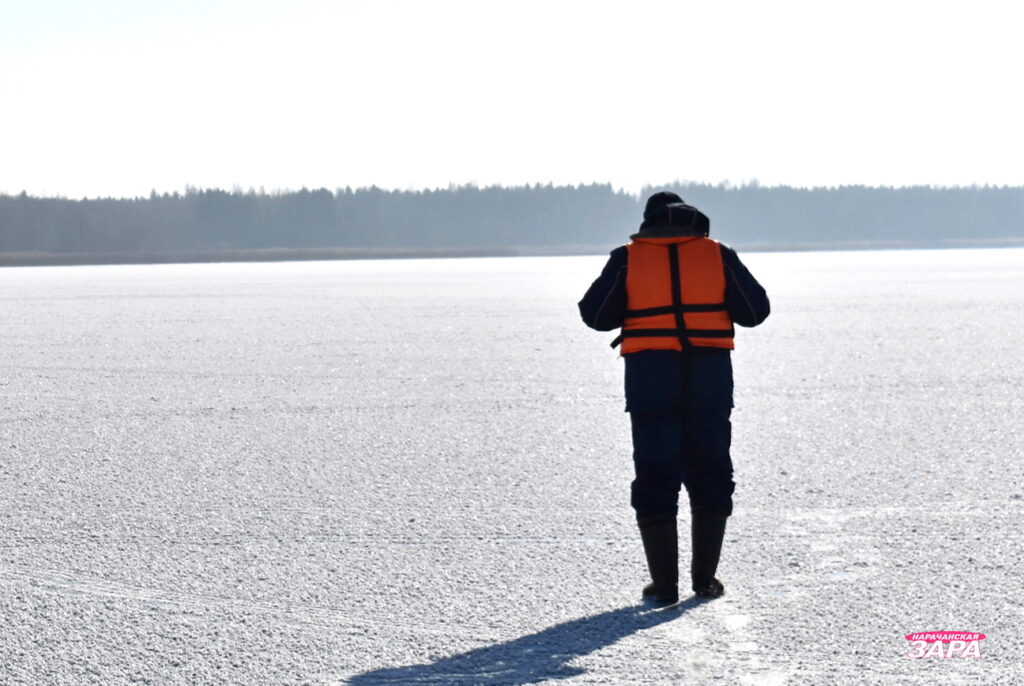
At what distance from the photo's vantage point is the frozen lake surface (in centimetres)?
428

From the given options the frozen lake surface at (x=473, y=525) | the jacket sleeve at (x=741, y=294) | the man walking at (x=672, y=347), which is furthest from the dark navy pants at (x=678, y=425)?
the frozen lake surface at (x=473, y=525)

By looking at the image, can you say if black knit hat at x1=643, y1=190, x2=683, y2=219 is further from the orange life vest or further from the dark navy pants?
the dark navy pants

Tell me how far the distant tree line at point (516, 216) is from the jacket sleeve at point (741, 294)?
464 feet

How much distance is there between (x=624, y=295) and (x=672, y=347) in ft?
0.94

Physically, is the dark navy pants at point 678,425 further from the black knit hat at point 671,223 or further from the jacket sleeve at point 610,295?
the black knit hat at point 671,223

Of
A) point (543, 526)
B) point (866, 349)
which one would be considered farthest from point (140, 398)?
point (866, 349)

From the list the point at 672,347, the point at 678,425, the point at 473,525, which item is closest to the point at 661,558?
the point at 678,425

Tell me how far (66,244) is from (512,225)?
177 feet

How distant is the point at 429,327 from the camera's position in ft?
62.4

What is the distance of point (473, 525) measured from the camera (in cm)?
615

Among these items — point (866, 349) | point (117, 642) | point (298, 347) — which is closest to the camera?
point (117, 642)

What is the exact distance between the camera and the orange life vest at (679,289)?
15.7 ft

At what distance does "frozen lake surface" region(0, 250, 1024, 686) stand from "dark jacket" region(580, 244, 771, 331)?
114cm

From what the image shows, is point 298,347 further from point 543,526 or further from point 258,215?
point 258,215
